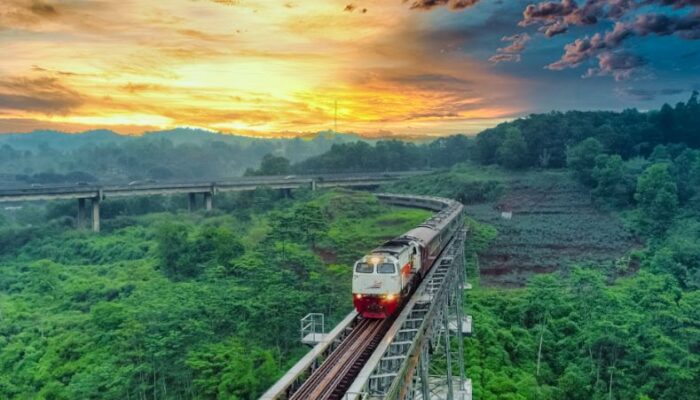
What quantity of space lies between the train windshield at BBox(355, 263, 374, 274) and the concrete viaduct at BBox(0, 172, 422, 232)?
7726 cm

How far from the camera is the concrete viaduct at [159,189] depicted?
304 ft

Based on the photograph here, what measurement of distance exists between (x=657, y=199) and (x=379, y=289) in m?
64.4

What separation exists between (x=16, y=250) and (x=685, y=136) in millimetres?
131573

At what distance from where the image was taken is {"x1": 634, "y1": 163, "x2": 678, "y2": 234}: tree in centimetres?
7988

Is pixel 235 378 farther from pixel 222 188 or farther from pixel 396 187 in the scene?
pixel 396 187

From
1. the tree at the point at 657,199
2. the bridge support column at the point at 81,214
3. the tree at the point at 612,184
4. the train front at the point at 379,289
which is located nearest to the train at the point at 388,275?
the train front at the point at 379,289

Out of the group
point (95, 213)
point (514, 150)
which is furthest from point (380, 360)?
point (514, 150)

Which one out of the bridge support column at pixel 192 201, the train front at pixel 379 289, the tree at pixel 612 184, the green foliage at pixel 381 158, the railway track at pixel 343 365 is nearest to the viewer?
the railway track at pixel 343 365

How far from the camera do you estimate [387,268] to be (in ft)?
106

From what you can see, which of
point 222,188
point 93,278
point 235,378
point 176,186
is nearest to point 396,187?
point 222,188

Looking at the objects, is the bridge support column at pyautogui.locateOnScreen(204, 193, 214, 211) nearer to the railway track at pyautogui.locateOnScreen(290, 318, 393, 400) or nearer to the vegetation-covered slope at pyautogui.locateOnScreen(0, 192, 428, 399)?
the vegetation-covered slope at pyautogui.locateOnScreen(0, 192, 428, 399)

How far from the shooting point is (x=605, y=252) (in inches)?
2987

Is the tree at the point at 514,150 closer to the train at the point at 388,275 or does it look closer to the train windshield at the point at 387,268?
the train at the point at 388,275

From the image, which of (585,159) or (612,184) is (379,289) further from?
(585,159)
